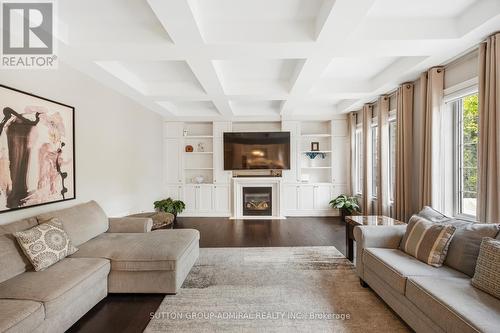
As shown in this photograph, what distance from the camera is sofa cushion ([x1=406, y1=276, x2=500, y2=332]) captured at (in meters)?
1.38

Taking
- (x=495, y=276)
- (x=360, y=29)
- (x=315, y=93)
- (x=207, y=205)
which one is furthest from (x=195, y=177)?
(x=495, y=276)

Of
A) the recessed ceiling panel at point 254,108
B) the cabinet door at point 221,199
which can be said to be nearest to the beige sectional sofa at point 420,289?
the recessed ceiling panel at point 254,108

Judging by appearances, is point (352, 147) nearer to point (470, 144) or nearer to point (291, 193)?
point (291, 193)

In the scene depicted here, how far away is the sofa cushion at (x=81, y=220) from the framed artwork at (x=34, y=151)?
0.81 ft

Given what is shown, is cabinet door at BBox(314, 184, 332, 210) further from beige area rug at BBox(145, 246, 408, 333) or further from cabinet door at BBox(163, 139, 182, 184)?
cabinet door at BBox(163, 139, 182, 184)

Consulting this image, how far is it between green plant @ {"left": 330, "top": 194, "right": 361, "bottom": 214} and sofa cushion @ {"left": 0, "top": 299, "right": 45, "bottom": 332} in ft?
17.4

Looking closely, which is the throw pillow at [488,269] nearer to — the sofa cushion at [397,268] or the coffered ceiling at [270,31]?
the sofa cushion at [397,268]

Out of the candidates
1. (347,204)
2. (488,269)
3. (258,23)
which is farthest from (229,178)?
(488,269)

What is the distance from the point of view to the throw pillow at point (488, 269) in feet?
5.31

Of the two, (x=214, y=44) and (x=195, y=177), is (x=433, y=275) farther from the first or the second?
(x=195, y=177)

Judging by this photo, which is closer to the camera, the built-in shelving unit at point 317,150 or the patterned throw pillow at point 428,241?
the patterned throw pillow at point 428,241

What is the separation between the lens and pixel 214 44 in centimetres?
253

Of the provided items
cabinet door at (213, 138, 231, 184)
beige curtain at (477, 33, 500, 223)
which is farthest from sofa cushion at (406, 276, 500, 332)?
cabinet door at (213, 138, 231, 184)

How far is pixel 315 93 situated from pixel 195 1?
9.08 ft
